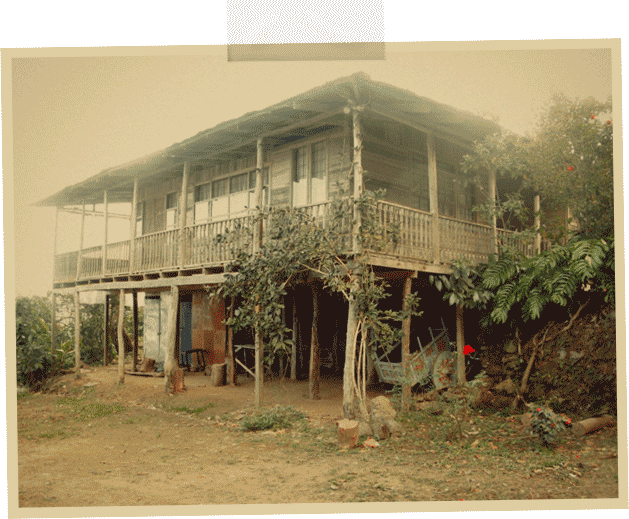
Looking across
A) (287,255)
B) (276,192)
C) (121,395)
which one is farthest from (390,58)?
(121,395)

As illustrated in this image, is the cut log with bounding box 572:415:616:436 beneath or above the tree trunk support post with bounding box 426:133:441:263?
beneath

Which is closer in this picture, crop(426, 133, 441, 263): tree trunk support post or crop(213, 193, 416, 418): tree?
crop(213, 193, 416, 418): tree

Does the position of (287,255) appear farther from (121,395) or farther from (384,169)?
(121,395)

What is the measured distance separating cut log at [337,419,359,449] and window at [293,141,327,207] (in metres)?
4.65

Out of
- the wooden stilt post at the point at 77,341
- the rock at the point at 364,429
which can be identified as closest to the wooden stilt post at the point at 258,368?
the rock at the point at 364,429

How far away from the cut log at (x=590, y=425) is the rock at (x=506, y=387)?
195 cm

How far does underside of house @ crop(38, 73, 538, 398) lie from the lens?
8188 mm

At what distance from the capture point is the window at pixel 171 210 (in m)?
14.4

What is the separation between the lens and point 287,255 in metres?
8.04

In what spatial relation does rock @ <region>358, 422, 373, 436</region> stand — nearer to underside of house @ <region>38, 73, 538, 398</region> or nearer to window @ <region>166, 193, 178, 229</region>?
underside of house @ <region>38, 73, 538, 398</region>

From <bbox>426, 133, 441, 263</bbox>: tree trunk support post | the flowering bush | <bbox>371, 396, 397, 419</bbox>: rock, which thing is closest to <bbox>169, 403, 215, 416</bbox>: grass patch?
<bbox>371, 396, 397, 419</bbox>: rock

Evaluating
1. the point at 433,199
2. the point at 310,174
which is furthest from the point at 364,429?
the point at 310,174

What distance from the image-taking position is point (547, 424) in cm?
629

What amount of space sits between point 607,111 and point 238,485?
5.94 m
